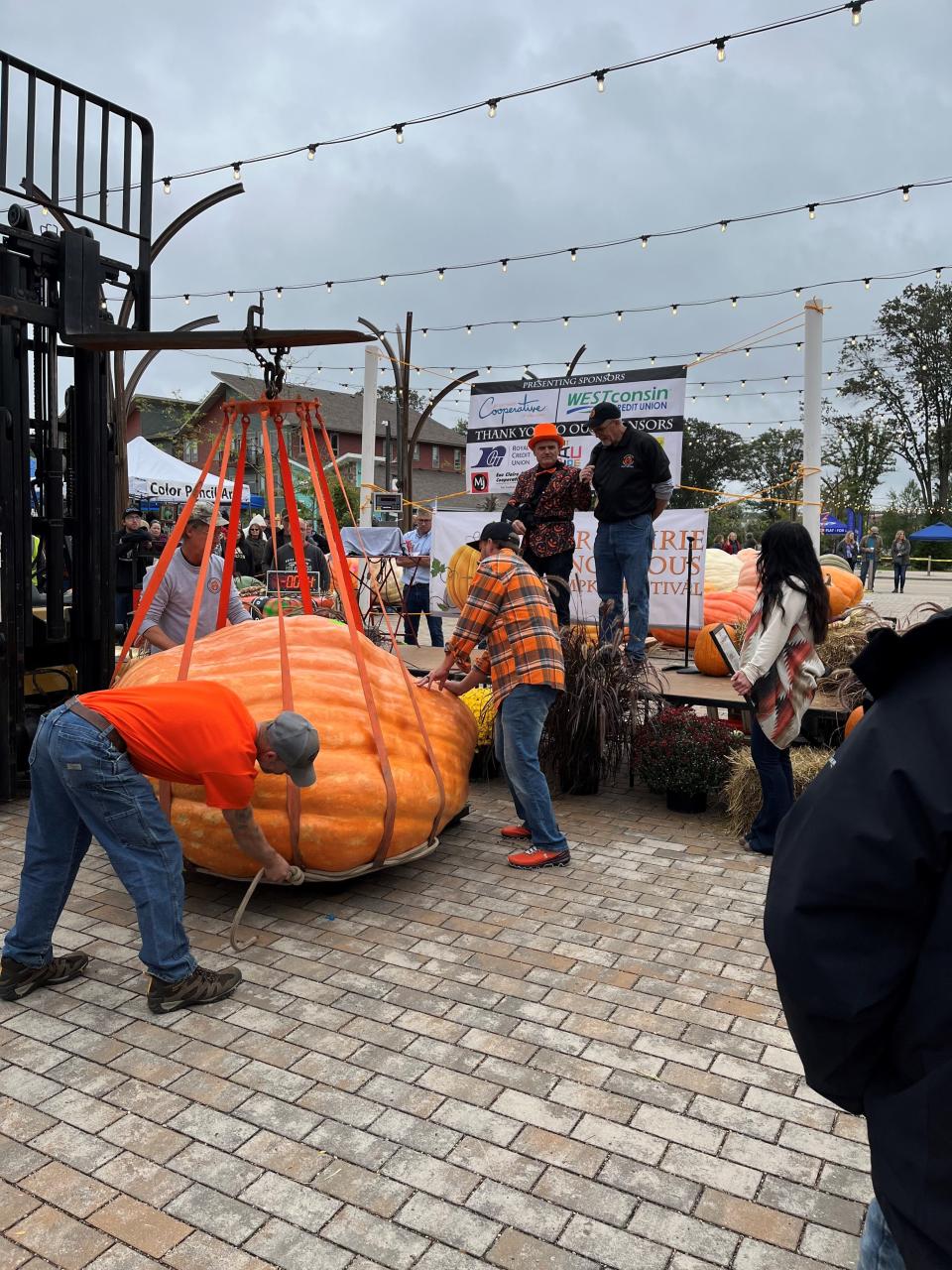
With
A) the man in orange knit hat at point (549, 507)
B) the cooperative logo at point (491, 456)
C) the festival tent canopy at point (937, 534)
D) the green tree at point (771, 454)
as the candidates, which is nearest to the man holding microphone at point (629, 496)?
the man in orange knit hat at point (549, 507)

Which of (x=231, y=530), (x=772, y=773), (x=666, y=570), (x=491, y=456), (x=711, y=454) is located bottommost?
(x=772, y=773)

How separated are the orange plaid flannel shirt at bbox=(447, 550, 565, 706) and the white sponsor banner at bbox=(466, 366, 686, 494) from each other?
145 inches

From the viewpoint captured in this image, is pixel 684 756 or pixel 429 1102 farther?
pixel 684 756

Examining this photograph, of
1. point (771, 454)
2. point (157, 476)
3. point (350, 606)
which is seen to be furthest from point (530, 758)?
point (771, 454)

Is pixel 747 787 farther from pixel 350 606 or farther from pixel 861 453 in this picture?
pixel 861 453

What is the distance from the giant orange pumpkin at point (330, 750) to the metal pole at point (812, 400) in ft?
15.9

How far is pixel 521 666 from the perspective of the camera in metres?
5.43

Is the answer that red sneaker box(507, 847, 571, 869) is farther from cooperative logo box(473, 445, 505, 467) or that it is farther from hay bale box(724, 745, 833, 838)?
cooperative logo box(473, 445, 505, 467)

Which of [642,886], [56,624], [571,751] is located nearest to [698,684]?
[571,751]

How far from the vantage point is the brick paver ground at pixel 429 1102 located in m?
2.54

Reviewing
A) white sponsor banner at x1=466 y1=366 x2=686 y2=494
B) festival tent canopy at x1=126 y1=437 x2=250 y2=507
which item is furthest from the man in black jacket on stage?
festival tent canopy at x1=126 y1=437 x2=250 y2=507

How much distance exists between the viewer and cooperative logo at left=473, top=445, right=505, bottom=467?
10625 mm

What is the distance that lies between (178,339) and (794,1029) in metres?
3.56

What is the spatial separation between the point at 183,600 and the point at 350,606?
75.8 inches
